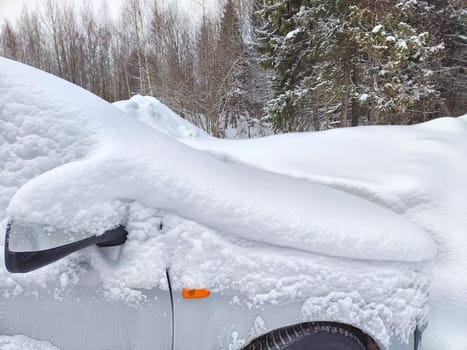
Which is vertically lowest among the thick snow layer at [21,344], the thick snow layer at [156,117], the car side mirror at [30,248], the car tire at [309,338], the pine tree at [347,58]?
the car tire at [309,338]

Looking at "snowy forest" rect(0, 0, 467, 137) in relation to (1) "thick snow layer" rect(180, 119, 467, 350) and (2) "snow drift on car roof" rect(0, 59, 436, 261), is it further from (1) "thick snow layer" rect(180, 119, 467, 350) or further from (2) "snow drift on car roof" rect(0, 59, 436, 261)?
(2) "snow drift on car roof" rect(0, 59, 436, 261)

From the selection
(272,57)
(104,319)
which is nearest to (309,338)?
(104,319)

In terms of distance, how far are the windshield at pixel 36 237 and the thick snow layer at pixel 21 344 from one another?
1.37 ft

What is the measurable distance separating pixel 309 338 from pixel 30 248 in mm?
1143

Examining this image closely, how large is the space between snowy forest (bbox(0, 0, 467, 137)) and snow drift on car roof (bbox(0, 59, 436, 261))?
23.8ft

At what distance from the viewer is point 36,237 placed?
1.23 metres

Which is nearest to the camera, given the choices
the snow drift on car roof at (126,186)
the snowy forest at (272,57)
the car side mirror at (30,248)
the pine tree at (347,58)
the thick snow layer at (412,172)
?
the car side mirror at (30,248)

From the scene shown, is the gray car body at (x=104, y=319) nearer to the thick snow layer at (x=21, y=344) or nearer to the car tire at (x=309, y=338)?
the thick snow layer at (x=21, y=344)

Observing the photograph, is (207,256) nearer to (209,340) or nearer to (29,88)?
(209,340)

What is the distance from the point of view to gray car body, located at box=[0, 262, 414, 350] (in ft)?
4.39

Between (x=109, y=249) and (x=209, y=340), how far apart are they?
21.1 inches

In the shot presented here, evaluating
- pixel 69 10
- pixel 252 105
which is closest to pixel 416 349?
pixel 252 105

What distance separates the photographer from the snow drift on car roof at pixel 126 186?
4.29 feet

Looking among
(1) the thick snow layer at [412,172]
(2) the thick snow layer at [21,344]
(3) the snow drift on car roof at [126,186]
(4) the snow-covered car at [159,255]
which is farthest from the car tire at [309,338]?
(2) the thick snow layer at [21,344]
